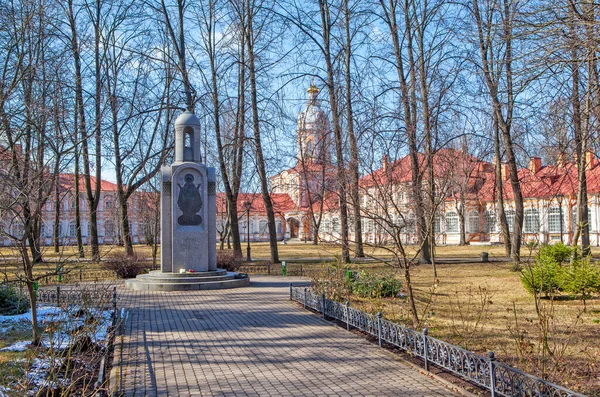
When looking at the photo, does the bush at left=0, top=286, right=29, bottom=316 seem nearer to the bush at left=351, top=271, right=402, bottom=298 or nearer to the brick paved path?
the brick paved path

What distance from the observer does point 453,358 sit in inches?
247

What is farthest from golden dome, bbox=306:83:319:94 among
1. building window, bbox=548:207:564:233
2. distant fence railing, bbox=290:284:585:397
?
building window, bbox=548:207:564:233

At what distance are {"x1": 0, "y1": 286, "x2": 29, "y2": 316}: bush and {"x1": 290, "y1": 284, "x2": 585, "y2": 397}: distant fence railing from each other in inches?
264

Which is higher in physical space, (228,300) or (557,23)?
(557,23)

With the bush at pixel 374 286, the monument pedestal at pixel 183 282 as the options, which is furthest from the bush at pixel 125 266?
the bush at pixel 374 286

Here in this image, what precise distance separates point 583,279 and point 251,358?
25.1 feet

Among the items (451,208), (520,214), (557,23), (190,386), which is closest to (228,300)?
(190,386)

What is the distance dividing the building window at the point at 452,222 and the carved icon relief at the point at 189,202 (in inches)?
1529

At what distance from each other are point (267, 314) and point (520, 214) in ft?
43.1

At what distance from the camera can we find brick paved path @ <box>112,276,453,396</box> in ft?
20.2

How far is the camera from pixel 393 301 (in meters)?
12.5

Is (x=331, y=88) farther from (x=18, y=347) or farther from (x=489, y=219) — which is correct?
(x=18, y=347)

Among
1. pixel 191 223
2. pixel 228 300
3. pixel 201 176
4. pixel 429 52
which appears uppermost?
pixel 429 52

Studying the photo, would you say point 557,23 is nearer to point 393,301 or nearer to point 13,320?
point 393,301
